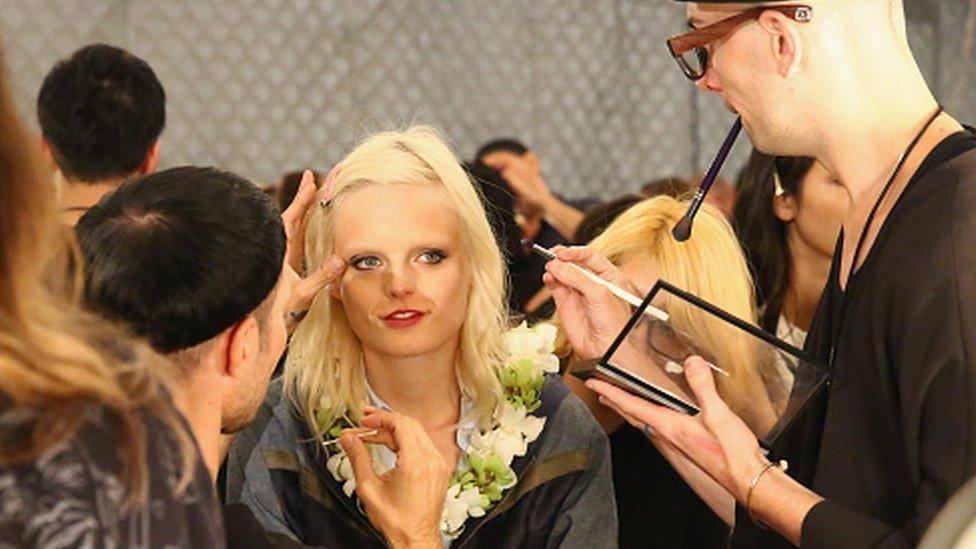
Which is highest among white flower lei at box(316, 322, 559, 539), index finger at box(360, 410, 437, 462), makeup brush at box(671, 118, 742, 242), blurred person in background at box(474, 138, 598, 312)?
makeup brush at box(671, 118, 742, 242)

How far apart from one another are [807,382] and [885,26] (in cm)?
43

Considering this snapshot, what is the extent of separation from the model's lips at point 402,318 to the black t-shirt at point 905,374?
78 cm

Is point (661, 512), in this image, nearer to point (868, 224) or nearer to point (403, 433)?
point (403, 433)

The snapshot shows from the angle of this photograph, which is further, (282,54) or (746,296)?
(282,54)

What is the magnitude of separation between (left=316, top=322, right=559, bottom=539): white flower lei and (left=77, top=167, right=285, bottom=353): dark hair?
79 centimetres

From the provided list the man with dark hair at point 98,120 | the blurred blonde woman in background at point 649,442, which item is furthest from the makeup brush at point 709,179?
the man with dark hair at point 98,120

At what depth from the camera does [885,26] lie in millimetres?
2168

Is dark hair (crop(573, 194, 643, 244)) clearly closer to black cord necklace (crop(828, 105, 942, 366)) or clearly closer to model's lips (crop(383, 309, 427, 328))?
model's lips (crop(383, 309, 427, 328))

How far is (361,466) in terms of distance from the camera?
254 centimetres

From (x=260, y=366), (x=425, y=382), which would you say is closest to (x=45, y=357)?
(x=260, y=366)

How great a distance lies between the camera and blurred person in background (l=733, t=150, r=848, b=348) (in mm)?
3488

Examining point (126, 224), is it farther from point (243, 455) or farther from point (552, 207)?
point (552, 207)

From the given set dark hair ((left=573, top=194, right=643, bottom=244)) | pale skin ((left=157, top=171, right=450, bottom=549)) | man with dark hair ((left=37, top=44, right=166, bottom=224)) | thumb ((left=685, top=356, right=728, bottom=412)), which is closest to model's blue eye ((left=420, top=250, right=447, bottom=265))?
pale skin ((left=157, top=171, right=450, bottom=549))

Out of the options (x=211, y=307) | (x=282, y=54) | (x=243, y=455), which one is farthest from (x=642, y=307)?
(x=282, y=54)
